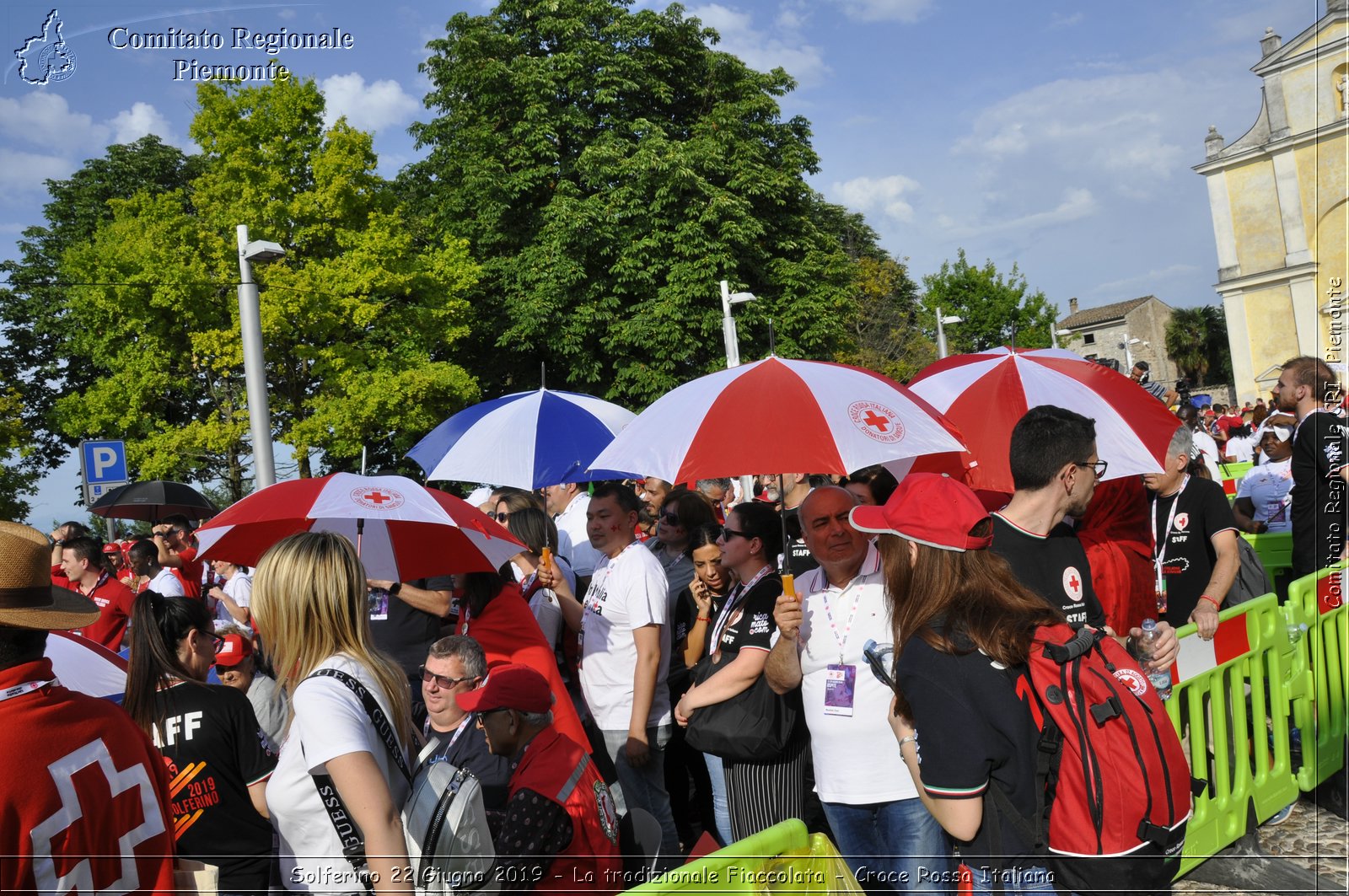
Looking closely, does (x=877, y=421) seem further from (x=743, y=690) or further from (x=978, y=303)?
(x=978, y=303)

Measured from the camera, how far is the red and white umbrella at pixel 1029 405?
15.2 feet

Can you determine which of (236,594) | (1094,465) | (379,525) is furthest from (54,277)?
(1094,465)

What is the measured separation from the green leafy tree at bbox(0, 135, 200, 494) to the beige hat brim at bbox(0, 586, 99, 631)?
105ft

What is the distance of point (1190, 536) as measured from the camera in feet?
17.7

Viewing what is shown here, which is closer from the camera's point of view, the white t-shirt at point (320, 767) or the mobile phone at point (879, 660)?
the white t-shirt at point (320, 767)

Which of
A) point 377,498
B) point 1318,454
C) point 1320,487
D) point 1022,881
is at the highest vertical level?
point 377,498

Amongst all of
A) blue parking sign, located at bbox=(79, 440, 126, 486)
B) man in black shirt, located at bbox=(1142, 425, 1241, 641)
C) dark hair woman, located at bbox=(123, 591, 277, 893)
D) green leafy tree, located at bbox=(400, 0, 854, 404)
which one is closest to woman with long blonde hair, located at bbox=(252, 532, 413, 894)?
dark hair woman, located at bbox=(123, 591, 277, 893)

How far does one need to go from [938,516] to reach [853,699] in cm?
124

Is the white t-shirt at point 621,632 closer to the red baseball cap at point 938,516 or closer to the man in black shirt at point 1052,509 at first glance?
the man in black shirt at point 1052,509

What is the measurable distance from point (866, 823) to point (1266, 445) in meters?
7.27

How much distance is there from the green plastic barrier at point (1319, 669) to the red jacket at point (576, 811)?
407 cm

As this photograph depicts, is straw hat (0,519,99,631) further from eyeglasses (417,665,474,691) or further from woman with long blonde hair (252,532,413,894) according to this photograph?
eyeglasses (417,665,474,691)

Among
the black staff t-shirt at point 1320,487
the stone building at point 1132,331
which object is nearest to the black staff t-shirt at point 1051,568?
the black staff t-shirt at point 1320,487

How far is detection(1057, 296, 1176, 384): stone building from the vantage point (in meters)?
86.1
